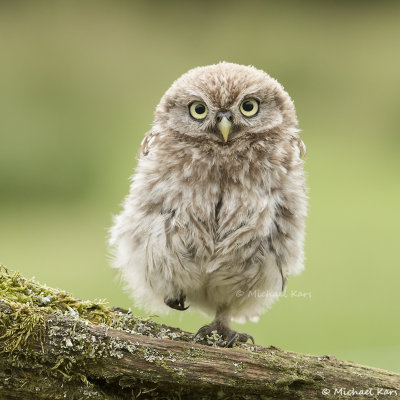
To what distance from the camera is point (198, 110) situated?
2.93m

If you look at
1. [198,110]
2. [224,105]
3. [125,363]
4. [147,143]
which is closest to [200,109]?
[198,110]

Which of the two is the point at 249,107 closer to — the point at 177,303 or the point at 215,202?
the point at 215,202

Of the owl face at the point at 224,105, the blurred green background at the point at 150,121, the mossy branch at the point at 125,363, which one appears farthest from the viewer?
the blurred green background at the point at 150,121

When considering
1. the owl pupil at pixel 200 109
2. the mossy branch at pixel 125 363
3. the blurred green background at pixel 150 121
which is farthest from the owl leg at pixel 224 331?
the blurred green background at pixel 150 121

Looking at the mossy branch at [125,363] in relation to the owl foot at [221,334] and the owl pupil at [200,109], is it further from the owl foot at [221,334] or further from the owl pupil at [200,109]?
the owl pupil at [200,109]

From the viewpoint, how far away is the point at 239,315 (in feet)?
10.9

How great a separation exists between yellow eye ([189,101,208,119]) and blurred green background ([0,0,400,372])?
248cm

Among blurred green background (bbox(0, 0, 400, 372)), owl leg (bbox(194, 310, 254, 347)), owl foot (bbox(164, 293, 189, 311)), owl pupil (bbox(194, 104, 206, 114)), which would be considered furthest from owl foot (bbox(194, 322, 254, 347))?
blurred green background (bbox(0, 0, 400, 372))

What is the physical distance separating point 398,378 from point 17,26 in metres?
8.59

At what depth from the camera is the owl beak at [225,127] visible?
2.82 metres

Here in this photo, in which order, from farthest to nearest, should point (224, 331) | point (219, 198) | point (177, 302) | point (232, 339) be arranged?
point (177, 302), point (224, 331), point (219, 198), point (232, 339)

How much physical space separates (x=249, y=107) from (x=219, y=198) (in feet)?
1.26

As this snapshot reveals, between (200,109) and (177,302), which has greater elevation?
(200,109)

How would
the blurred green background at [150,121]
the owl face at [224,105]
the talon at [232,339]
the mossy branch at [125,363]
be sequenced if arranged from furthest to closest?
1. the blurred green background at [150,121]
2. the owl face at [224,105]
3. the talon at [232,339]
4. the mossy branch at [125,363]
